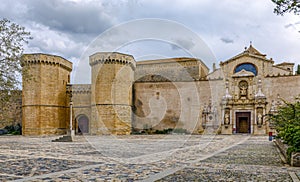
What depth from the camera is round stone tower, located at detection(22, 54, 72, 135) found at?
30594mm

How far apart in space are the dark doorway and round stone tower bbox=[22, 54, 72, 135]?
18786 mm

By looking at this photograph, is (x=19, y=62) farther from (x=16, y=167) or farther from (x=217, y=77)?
(x=217, y=77)

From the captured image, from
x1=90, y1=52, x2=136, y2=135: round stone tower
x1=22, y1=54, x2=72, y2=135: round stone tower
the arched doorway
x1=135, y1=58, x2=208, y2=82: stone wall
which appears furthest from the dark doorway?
x1=22, y1=54, x2=72, y2=135: round stone tower

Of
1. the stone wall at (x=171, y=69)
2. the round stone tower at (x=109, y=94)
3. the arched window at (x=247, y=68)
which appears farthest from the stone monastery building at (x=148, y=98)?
the stone wall at (x=171, y=69)

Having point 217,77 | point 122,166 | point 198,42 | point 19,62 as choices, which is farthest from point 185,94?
point 122,166

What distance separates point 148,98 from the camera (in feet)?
116

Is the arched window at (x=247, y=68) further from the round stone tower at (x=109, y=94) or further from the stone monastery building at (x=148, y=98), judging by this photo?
the round stone tower at (x=109, y=94)

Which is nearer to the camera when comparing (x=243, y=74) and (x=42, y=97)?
(x=42, y=97)

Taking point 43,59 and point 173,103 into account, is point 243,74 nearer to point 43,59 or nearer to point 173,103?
point 173,103

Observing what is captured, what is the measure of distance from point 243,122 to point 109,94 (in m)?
14.4

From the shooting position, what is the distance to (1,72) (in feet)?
52.0

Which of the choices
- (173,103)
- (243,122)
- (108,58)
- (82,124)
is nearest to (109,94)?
(108,58)

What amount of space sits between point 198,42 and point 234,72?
1893 cm

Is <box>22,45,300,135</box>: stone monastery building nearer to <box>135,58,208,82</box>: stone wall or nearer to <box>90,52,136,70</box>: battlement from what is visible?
<box>90,52,136,70</box>: battlement
